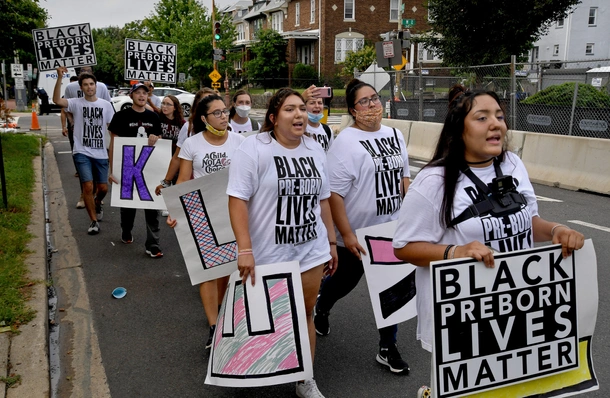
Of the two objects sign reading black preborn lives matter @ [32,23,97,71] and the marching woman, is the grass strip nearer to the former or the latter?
→ sign reading black preborn lives matter @ [32,23,97,71]

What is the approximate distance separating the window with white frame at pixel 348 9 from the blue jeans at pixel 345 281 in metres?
46.8

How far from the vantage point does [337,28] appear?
49.0 metres

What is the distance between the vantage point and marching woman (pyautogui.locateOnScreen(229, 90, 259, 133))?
21.7 ft

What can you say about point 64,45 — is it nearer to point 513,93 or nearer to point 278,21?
point 513,93

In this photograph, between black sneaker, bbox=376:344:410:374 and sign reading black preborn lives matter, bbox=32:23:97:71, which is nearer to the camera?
black sneaker, bbox=376:344:410:374

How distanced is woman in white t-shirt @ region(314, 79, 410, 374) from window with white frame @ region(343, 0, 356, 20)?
152ft

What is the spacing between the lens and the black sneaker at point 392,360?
4.21 metres

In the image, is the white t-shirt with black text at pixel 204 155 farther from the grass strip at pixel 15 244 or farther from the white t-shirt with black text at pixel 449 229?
the white t-shirt with black text at pixel 449 229

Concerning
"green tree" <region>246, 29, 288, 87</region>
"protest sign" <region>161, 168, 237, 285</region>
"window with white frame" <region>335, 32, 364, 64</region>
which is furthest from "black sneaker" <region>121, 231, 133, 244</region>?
"green tree" <region>246, 29, 288, 87</region>

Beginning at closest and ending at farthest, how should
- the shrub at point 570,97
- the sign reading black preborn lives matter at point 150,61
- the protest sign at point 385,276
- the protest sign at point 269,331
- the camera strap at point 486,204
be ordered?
the camera strap at point 486,204 < the protest sign at point 269,331 < the protest sign at point 385,276 < the sign reading black preborn lives matter at point 150,61 < the shrub at point 570,97

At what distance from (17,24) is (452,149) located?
1499 centimetres

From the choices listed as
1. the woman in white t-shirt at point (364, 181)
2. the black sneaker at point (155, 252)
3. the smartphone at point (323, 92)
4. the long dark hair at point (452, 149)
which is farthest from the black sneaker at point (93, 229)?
the long dark hair at point (452, 149)

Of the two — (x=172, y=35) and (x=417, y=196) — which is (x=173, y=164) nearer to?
(x=417, y=196)

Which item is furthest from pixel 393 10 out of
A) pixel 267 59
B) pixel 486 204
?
pixel 486 204
